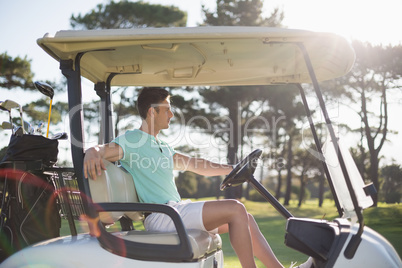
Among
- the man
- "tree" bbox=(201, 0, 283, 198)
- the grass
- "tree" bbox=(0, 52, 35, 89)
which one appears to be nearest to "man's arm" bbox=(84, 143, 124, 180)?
the man

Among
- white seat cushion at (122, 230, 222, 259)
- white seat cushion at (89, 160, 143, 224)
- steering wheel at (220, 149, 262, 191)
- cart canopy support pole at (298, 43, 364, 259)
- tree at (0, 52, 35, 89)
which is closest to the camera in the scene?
cart canopy support pole at (298, 43, 364, 259)

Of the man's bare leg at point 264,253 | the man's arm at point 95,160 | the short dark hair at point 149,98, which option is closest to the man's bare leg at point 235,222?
the man's bare leg at point 264,253

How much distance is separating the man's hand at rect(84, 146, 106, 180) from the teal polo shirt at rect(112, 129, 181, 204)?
0.35 m

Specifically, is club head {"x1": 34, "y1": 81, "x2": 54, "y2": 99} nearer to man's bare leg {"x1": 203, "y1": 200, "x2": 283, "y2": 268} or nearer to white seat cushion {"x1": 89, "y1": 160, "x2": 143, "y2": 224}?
white seat cushion {"x1": 89, "y1": 160, "x2": 143, "y2": 224}

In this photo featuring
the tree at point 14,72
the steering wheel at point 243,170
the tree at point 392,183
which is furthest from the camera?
the tree at point 392,183

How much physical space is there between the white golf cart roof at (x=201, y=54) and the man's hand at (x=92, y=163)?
1.78 feet

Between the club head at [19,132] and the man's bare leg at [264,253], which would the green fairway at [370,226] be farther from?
the club head at [19,132]

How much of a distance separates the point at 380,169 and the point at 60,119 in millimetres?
14603

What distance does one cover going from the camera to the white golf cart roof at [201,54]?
2326mm

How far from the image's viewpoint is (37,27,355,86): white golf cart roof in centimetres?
233

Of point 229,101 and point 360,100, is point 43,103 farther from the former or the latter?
point 360,100

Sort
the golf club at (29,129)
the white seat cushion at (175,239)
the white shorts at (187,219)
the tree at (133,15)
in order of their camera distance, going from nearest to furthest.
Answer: the white seat cushion at (175,239), the white shorts at (187,219), the golf club at (29,129), the tree at (133,15)

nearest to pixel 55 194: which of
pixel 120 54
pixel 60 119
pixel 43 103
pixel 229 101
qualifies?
pixel 120 54

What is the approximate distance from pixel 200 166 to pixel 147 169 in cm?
68
